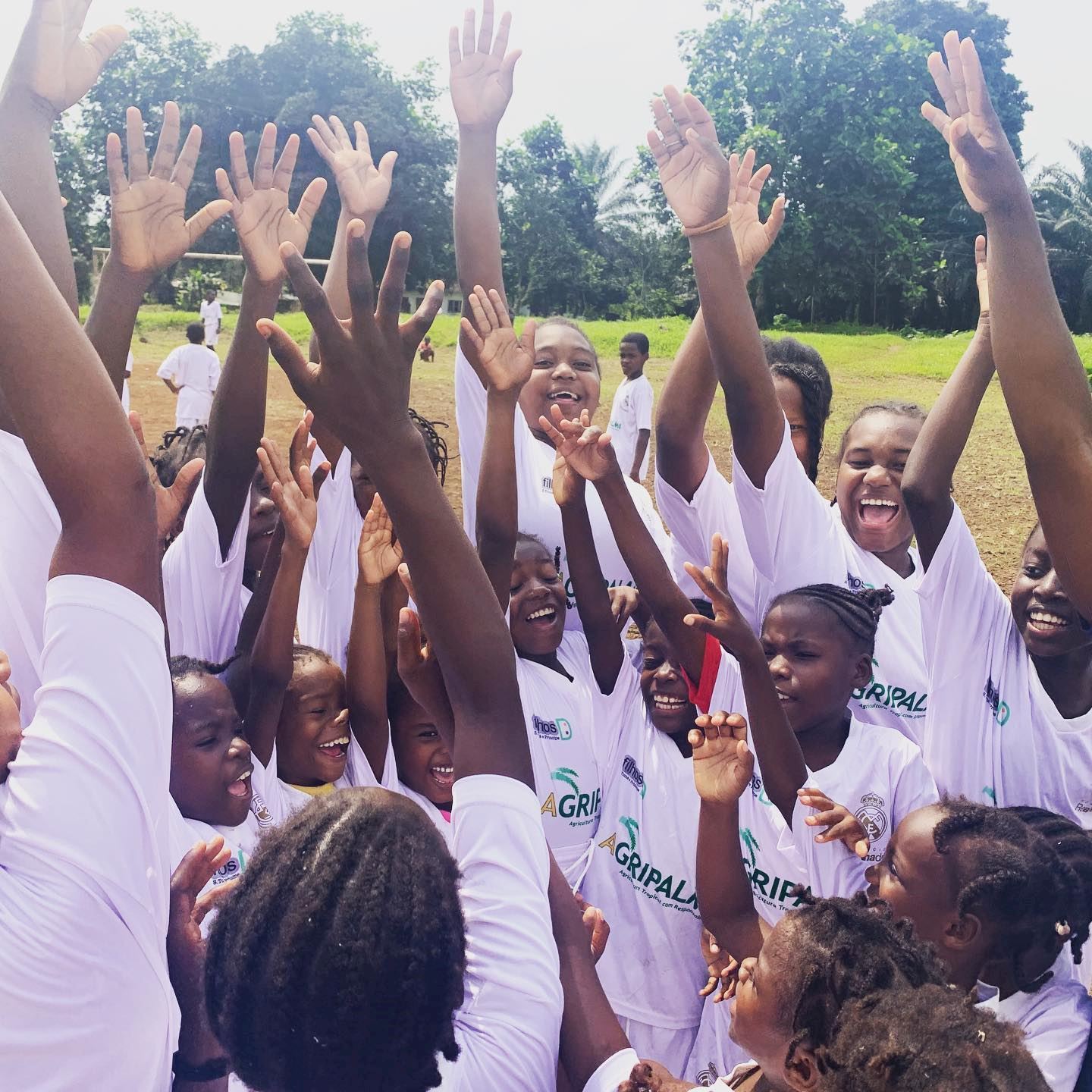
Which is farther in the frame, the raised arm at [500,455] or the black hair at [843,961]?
the raised arm at [500,455]

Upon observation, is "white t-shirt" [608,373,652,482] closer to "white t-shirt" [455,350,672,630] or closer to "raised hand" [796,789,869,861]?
"white t-shirt" [455,350,672,630]

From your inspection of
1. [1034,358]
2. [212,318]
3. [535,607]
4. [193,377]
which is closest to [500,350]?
[535,607]

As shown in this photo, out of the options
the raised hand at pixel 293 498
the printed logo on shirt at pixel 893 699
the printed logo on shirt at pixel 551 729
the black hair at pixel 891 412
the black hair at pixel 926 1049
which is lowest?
the printed logo on shirt at pixel 551 729

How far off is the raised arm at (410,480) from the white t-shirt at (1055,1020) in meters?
1.20

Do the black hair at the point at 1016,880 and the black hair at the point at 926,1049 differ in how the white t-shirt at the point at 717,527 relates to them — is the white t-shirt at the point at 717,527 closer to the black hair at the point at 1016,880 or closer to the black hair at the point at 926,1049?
the black hair at the point at 1016,880

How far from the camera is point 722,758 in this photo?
2.15m

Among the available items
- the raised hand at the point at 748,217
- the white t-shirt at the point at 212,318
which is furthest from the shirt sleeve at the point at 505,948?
the white t-shirt at the point at 212,318

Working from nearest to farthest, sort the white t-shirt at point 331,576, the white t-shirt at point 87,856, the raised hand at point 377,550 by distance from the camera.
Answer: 1. the white t-shirt at point 87,856
2. the raised hand at point 377,550
3. the white t-shirt at point 331,576

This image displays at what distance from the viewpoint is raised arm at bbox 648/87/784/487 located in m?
2.54

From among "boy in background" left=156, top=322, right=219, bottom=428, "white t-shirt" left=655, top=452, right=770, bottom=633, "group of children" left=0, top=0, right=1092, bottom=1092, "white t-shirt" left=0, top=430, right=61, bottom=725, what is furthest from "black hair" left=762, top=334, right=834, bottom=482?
"boy in background" left=156, top=322, right=219, bottom=428

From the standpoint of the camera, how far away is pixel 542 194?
4356 cm

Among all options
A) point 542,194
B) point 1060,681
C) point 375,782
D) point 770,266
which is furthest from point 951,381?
point 542,194

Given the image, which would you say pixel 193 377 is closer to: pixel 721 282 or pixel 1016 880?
pixel 721 282

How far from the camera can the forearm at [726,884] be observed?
221 centimetres
